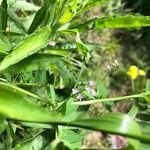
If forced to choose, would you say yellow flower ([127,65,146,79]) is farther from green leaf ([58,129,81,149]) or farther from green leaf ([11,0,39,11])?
green leaf ([58,129,81,149])

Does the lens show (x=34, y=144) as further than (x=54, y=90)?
No

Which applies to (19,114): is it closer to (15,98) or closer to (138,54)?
(15,98)

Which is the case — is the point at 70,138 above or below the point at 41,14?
below

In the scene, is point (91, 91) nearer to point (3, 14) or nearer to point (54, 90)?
point (54, 90)

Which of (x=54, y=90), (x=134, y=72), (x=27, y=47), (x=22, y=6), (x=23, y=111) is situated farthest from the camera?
(x=134, y=72)

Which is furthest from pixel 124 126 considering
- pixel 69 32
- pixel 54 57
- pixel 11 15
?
pixel 11 15

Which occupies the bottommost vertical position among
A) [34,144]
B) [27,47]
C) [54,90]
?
[34,144]

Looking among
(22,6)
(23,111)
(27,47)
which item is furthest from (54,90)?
(22,6)

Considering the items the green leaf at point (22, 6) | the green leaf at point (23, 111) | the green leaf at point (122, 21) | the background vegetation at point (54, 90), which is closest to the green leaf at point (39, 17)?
the background vegetation at point (54, 90)

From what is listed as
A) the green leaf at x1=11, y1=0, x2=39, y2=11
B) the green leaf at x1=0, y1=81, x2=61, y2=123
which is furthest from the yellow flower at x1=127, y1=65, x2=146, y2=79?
the green leaf at x1=0, y1=81, x2=61, y2=123
